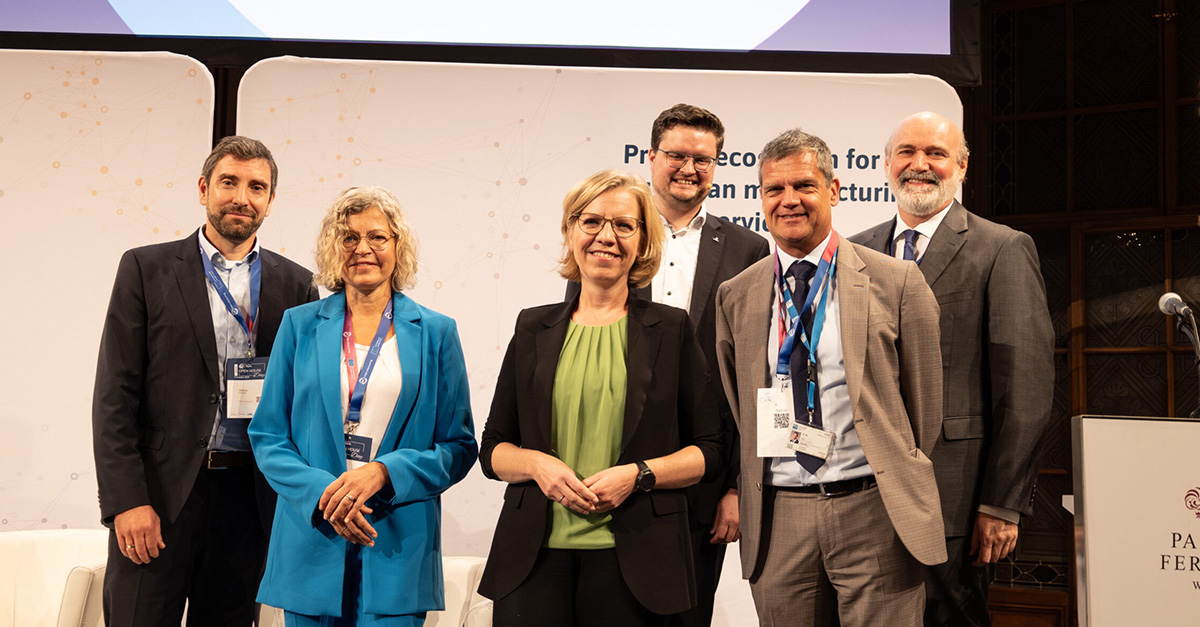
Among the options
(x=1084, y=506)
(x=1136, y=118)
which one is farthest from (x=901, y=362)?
(x=1136, y=118)

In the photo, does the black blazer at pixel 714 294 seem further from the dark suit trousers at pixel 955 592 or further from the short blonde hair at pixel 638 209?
the dark suit trousers at pixel 955 592

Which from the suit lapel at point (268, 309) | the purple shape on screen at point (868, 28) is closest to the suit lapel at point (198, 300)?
the suit lapel at point (268, 309)

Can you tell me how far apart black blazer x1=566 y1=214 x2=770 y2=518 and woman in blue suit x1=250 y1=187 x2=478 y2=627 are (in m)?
0.53

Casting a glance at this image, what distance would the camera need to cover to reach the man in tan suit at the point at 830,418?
7.38 feet

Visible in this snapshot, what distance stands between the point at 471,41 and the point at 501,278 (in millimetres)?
1081

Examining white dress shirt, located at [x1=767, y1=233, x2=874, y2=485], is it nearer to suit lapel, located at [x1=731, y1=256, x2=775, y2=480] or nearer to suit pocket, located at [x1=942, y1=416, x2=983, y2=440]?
suit lapel, located at [x1=731, y1=256, x2=775, y2=480]

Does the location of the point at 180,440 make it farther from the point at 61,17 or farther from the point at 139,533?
the point at 61,17

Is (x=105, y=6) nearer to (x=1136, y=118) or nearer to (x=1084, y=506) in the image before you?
(x=1084, y=506)

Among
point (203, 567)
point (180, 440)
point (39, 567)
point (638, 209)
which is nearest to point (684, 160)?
point (638, 209)

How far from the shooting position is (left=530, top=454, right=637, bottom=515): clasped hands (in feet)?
6.84

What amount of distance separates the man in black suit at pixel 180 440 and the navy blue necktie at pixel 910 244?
1.99 meters

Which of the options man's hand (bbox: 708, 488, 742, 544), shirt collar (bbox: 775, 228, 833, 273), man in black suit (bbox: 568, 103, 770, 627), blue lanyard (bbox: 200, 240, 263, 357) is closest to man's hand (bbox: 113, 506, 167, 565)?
blue lanyard (bbox: 200, 240, 263, 357)

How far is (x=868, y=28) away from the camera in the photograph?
405 centimetres

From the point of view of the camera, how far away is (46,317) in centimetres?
388
